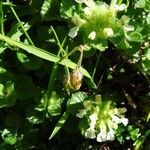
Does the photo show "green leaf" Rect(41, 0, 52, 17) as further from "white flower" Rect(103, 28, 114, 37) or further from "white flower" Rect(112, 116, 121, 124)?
"white flower" Rect(112, 116, 121, 124)

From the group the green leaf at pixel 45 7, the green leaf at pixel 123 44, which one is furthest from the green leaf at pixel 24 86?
the green leaf at pixel 123 44

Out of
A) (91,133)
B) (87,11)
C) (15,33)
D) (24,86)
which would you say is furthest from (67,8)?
(91,133)

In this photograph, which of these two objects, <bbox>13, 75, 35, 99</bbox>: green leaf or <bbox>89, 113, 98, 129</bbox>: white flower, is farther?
<bbox>13, 75, 35, 99</bbox>: green leaf

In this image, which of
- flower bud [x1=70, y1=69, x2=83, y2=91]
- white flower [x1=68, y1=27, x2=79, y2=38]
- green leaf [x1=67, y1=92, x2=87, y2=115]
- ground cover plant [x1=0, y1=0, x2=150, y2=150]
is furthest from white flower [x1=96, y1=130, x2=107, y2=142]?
white flower [x1=68, y1=27, x2=79, y2=38]

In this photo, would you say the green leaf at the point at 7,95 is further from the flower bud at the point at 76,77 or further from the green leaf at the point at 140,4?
the green leaf at the point at 140,4

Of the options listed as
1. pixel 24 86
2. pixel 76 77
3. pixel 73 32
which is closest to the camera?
pixel 76 77

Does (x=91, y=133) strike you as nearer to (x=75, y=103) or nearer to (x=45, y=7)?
(x=75, y=103)

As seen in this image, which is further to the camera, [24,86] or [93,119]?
[24,86]

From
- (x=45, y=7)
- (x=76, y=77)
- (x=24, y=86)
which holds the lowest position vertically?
(x=24, y=86)
